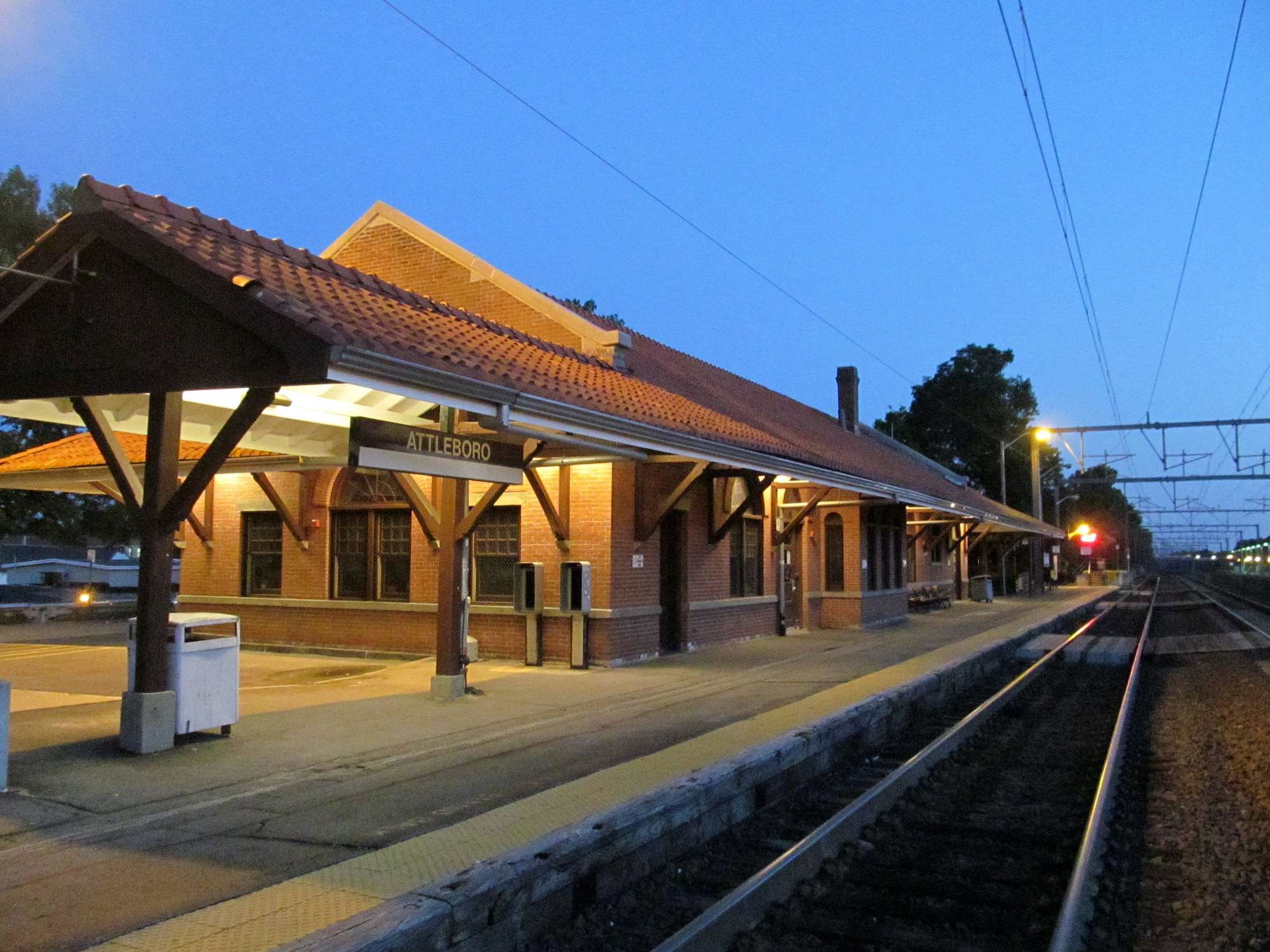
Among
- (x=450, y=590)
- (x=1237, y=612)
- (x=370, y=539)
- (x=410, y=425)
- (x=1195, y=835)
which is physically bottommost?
(x=1237, y=612)

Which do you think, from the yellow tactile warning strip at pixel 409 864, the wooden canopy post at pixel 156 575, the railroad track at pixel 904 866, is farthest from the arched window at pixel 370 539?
the railroad track at pixel 904 866

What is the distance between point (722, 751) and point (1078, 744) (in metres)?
4.69

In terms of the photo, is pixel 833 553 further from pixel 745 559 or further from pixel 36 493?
pixel 36 493

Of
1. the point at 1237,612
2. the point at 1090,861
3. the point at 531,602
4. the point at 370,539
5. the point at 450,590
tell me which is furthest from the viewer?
the point at 1237,612

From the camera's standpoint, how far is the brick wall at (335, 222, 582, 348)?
1609cm

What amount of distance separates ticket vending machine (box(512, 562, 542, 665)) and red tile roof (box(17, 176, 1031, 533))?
2.87 m

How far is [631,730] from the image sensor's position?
9500 millimetres

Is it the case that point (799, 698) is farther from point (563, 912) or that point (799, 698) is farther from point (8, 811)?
point (8, 811)

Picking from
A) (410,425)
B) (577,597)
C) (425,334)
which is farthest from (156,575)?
(577,597)

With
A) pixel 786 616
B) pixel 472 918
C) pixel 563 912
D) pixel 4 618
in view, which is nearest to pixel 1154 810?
pixel 563 912

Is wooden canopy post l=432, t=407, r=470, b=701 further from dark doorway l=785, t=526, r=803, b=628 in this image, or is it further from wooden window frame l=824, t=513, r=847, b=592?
wooden window frame l=824, t=513, r=847, b=592

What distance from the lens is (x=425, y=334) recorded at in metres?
9.05

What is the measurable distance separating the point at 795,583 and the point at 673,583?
6760mm

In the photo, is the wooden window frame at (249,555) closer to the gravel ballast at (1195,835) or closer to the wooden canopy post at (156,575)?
the wooden canopy post at (156,575)
